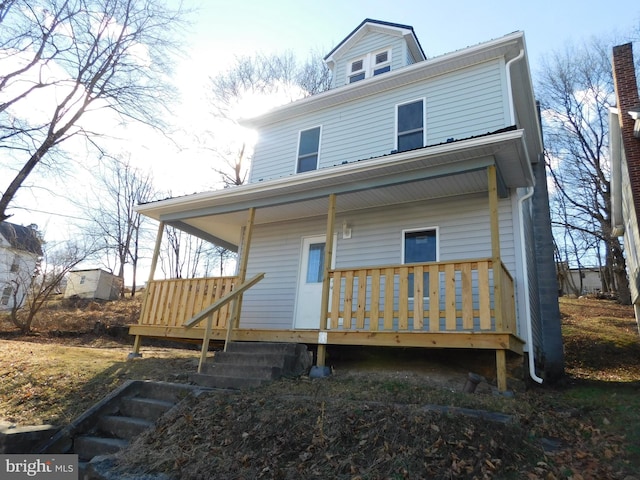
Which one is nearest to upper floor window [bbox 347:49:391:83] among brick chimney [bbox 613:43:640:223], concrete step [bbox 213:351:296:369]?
brick chimney [bbox 613:43:640:223]

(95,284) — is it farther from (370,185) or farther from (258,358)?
(370,185)

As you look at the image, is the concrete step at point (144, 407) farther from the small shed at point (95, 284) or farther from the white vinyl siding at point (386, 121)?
the small shed at point (95, 284)

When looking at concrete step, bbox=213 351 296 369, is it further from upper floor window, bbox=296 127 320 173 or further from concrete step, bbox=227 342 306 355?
upper floor window, bbox=296 127 320 173

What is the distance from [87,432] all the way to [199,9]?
13.5 meters

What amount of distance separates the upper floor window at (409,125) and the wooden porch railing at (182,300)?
492 cm

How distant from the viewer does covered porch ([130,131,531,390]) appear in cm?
589

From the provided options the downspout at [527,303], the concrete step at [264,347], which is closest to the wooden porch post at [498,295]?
the downspout at [527,303]

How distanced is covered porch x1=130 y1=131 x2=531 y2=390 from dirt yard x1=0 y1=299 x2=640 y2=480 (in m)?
0.73

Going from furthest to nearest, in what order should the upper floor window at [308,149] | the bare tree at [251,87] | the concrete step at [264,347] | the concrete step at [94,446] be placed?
the bare tree at [251,87] → the upper floor window at [308,149] → the concrete step at [264,347] → the concrete step at [94,446]

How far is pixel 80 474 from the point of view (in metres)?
4.34

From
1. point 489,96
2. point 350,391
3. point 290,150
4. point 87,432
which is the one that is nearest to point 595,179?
point 489,96

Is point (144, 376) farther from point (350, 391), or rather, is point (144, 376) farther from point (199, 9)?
point (199, 9)

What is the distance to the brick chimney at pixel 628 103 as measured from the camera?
9.18m

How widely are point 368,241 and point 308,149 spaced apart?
3.36 m
